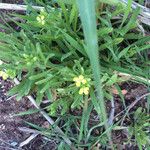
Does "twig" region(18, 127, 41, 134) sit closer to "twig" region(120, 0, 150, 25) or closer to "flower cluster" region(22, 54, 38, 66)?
"flower cluster" region(22, 54, 38, 66)

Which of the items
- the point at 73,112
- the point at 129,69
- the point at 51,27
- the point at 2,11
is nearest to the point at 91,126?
the point at 73,112

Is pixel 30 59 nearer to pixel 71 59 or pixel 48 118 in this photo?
pixel 71 59

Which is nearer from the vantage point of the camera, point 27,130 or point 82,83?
point 82,83


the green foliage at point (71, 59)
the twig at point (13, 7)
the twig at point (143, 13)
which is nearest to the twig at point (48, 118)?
the green foliage at point (71, 59)

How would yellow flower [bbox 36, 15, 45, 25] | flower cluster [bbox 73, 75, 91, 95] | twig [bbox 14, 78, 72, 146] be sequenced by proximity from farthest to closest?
twig [bbox 14, 78, 72, 146] < yellow flower [bbox 36, 15, 45, 25] < flower cluster [bbox 73, 75, 91, 95]

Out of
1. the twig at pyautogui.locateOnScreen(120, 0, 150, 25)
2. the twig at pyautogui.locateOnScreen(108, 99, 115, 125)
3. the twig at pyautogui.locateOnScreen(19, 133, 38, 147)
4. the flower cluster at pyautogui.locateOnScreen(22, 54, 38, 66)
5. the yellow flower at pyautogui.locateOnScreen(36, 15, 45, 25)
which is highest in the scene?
the yellow flower at pyautogui.locateOnScreen(36, 15, 45, 25)

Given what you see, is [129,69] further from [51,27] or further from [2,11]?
[2,11]

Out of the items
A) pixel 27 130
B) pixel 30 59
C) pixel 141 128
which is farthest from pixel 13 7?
pixel 141 128

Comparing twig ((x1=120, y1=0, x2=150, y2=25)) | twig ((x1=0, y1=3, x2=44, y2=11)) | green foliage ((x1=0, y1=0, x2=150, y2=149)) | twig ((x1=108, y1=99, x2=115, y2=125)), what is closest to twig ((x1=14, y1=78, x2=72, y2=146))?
green foliage ((x1=0, y1=0, x2=150, y2=149))

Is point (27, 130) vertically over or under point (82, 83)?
under

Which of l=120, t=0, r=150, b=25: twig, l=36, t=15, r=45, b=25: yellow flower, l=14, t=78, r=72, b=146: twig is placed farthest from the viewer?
l=14, t=78, r=72, b=146: twig

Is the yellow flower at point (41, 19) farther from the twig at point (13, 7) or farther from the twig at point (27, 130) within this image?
the twig at point (27, 130)
